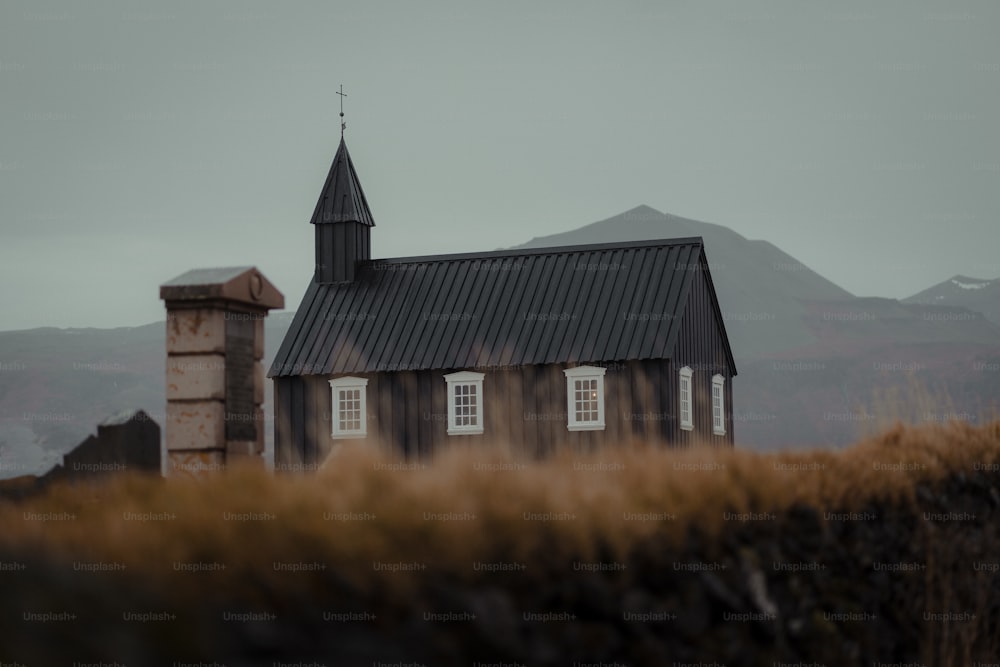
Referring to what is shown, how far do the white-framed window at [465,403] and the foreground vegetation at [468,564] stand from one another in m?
16.7

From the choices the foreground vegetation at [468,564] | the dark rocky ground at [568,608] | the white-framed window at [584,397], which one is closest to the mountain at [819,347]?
the white-framed window at [584,397]

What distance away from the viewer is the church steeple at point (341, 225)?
29.7m

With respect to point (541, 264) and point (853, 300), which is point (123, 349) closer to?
point (853, 300)

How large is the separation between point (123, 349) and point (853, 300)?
340 feet

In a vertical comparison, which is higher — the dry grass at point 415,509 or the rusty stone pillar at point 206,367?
the rusty stone pillar at point 206,367

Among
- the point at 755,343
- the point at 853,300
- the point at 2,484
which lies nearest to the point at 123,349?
the point at 755,343

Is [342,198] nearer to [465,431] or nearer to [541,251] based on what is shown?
[541,251]

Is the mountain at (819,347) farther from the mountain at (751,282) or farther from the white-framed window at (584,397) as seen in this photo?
the white-framed window at (584,397)

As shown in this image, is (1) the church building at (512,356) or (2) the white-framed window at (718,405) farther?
(2) the white-framed window at (718,405)

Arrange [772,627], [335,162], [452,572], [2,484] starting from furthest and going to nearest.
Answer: [335,162] → [2,484] → [772,627] → [452,572]

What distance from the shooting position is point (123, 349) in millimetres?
143250

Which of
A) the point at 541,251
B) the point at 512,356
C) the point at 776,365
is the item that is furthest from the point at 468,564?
the point at 776,365

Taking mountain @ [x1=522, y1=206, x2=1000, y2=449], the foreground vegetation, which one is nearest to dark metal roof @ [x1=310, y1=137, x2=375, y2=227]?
the foreground vegetation

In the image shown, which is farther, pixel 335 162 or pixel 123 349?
pixel 123 349
